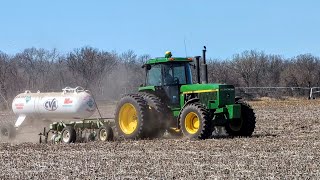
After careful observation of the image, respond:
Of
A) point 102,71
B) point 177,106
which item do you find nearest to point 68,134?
point 177,106

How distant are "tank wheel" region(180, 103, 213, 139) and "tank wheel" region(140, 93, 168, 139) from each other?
0.71m

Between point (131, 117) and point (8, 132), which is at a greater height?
point (131, 117)

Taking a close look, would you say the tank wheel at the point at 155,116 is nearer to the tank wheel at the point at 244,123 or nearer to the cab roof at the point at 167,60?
the cab roof at the point at 167,60

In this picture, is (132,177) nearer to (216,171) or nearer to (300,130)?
(216,171)

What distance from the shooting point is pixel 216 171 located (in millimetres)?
9203

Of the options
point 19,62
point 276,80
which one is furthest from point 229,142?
point 276,80

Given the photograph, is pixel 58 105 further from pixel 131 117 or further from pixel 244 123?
pixel 244 123

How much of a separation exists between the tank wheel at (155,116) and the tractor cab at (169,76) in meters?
0.37

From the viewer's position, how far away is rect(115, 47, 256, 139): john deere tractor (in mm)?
14836

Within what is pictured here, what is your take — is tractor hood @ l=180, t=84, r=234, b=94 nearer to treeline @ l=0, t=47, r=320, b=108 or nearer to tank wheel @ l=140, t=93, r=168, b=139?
tank wheel @ l=140, t=93, r=168, b=139

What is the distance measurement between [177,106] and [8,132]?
5720mm

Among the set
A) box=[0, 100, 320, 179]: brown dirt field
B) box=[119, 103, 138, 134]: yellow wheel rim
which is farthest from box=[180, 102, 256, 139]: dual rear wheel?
box=[119, 103, 138, 134]: yellow wheel rim

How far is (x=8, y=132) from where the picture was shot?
18.0 m

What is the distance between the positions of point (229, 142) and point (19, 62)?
146ft
